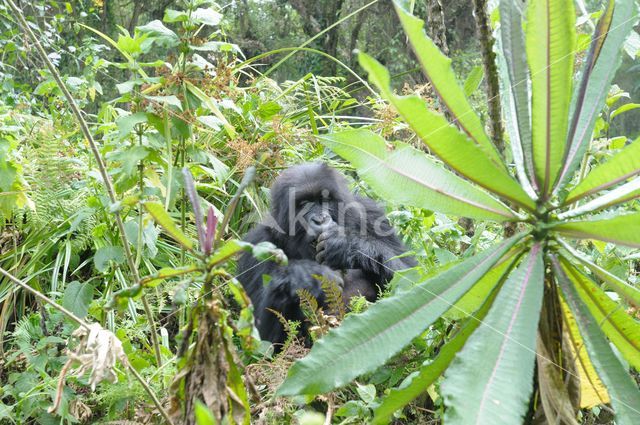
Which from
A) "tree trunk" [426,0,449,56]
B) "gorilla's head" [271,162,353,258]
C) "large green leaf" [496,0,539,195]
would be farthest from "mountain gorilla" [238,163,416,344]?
"large green leaf" [496,0,539,195]

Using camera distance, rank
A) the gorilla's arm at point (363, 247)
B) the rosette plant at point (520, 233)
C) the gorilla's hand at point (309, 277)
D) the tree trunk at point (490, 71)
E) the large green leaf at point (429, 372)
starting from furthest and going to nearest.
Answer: the gorilla's arm at point (363, 247) → the gorilla's hand at point (309, 277) → the tree trunk at point (490, 71) → the large green leaf at point (429, 372) → the rosette plant at point (520, 233)

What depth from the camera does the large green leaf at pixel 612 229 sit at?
3.50ft

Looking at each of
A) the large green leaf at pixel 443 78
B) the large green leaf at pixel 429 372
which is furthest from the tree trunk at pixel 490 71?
the large green leaf at pixel 429 372

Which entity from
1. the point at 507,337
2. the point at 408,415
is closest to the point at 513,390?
the point at 507,337

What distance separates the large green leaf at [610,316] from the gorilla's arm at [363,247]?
2.19 meters

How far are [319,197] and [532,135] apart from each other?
8.38ft

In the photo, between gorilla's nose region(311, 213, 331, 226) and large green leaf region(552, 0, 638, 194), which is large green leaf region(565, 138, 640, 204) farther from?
gorilla's nose region(311, 213, 331, 226)

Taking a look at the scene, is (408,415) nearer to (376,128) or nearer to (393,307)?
(393,307)

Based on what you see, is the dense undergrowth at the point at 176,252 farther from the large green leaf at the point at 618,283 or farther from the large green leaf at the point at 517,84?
the large green leaf at the point at 517,84

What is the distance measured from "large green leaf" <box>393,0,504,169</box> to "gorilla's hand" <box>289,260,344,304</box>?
213cm

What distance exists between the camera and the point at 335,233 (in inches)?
142

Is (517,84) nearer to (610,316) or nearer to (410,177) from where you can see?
(410,177)

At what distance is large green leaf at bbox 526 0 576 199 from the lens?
119cm

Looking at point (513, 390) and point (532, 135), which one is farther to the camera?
point (532, 135)
